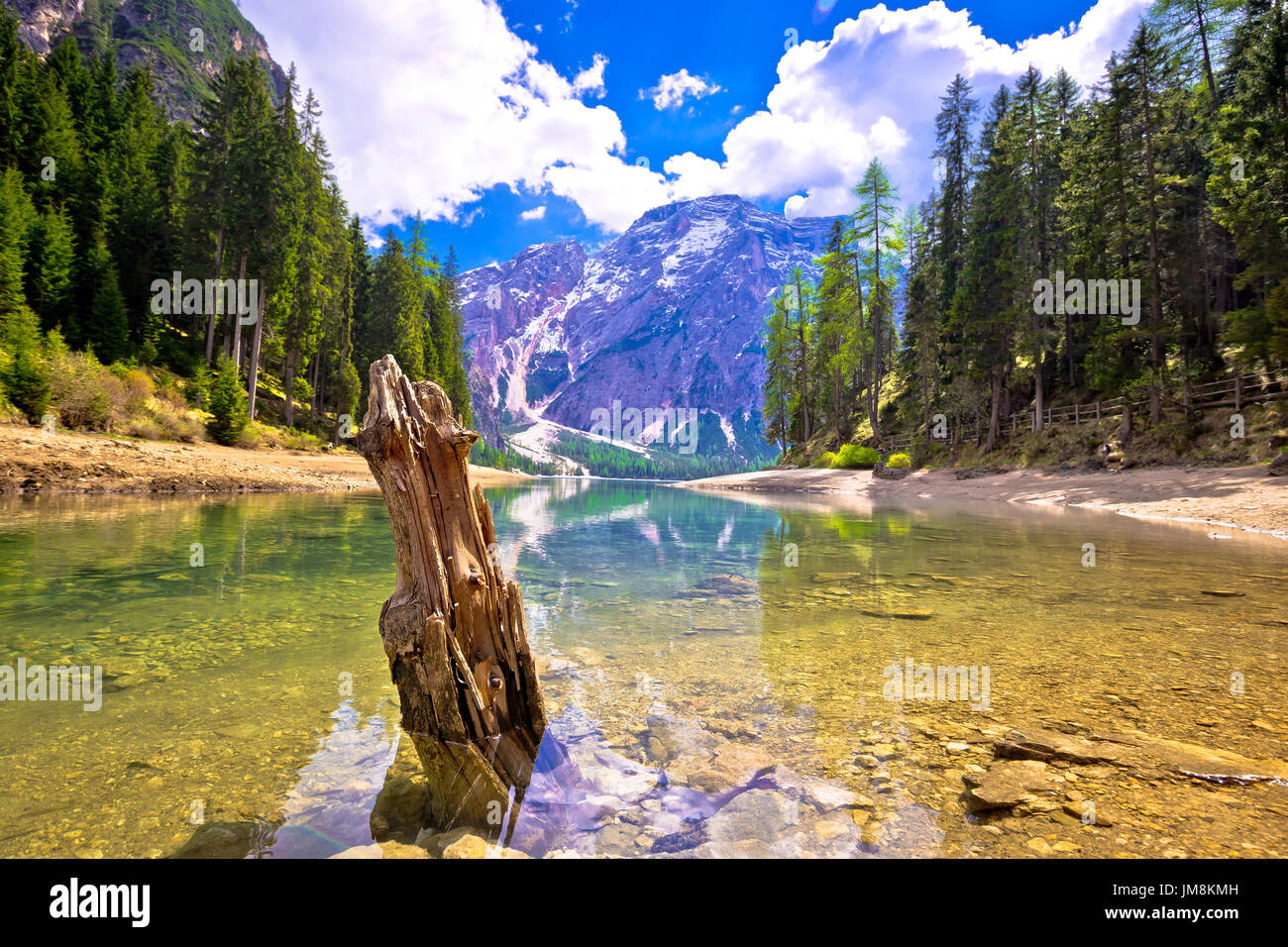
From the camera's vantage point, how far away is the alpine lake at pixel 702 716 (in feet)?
8.23

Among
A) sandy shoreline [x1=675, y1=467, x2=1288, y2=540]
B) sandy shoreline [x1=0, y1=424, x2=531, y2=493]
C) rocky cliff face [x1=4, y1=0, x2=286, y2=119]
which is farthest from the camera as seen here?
rocky cliff face [x1=4, y1=0, x2=286, y2=119]

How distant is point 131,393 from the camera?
23.4 meters

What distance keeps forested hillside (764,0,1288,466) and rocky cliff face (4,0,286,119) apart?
547 ft

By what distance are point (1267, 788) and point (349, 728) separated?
5.33 m

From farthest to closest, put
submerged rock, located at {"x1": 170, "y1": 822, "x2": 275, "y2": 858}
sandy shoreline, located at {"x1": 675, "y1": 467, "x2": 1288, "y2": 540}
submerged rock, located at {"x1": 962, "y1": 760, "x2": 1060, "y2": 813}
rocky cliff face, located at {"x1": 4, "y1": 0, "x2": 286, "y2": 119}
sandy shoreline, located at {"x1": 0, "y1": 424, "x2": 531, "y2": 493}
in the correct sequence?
1. rocky cliff face, located at {"x1": 4, "y1": 0, "x2": 286, "y2": 119}
2. sandy shoreline, located at {"x1": 0, "y1": 424, "x2": 531, "y2": 493}
3. sandy shoreline, located at {"x1": 675, "y1": 467, "x2": 1288, "y2": 540}
4. submerged rock, located at {"x1": 962, "y1": 760, "x2": 1060, "y2": 813}
5. submerged rock, located at {"x1": 170, "y1": 822, "x2": 275, "y2": 858}

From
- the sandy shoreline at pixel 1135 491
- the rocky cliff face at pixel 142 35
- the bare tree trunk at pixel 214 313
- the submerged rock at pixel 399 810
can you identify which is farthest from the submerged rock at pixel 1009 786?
the rocky cliff face at pixel 142 35

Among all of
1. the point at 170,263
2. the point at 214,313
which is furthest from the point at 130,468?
the point at 170,263

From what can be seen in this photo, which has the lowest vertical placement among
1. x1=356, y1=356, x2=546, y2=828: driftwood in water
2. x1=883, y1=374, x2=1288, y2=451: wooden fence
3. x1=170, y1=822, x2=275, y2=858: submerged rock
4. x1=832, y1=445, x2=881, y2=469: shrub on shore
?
x1=170, y1=822, x2=275, y2=858: submerged rock

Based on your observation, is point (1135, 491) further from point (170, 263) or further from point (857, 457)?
point (170, 263)

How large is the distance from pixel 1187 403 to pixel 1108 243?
10253 mm

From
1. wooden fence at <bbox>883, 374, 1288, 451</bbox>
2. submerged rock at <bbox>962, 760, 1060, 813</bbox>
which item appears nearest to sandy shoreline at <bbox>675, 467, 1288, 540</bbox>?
wooden fence at <bbox>883, 374, 1288, 451</bbox>

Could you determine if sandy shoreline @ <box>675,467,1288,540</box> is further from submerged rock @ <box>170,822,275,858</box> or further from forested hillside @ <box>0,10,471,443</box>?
forested hillside @ <box>0,10,471,443</box>

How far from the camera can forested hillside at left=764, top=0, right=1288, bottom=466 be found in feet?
69.7

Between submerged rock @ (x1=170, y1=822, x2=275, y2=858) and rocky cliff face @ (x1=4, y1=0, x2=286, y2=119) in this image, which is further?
rocky cliff face @ (x1=4, y1=0, x2=286, y2=119)
